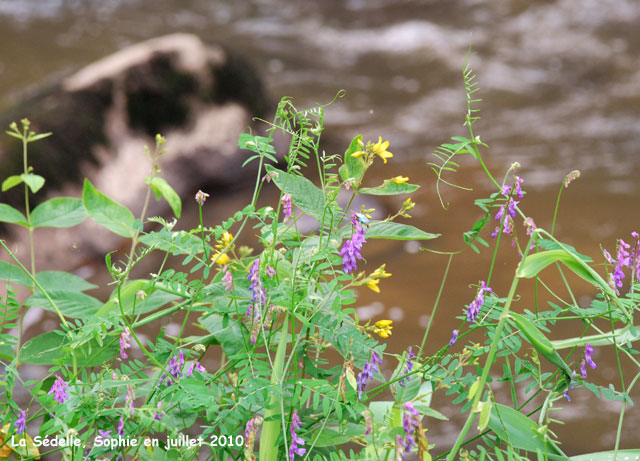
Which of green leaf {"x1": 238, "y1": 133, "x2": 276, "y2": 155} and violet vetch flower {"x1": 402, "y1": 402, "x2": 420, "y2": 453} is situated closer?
violet vetch flower {"x1": 402, "y1": 402, "x2": 420, "y2": 453}

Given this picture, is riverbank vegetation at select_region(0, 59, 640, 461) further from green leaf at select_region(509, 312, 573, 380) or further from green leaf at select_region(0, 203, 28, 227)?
green leaf at select_region(0, 203, 28, 227)

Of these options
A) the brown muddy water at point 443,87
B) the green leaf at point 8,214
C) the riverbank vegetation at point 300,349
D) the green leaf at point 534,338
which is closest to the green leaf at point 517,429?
the riverbank vegetation at point 300,349

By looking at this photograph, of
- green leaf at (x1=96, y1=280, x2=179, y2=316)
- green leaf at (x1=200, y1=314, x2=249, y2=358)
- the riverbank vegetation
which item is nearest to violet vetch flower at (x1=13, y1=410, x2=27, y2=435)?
the riverbank vegetation

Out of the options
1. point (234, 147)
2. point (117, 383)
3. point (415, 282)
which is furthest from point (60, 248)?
point (117, 383)

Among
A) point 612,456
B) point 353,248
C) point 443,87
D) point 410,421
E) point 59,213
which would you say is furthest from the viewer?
point 443,87

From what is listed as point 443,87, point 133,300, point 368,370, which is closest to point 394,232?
point 368,370

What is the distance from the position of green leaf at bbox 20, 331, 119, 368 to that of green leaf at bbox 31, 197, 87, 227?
0.28 meters

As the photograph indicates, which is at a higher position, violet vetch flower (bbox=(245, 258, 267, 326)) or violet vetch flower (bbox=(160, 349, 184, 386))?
violet vetch flower (bbox=(245, 258, 267, 326))

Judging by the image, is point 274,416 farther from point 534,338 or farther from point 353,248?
point 534,338

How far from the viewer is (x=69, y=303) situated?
1.45 metres

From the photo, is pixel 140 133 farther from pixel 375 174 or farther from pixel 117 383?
pixel 117 383

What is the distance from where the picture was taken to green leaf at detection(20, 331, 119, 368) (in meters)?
1.24

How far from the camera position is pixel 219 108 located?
411 centimetres

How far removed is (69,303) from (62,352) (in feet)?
0.43
